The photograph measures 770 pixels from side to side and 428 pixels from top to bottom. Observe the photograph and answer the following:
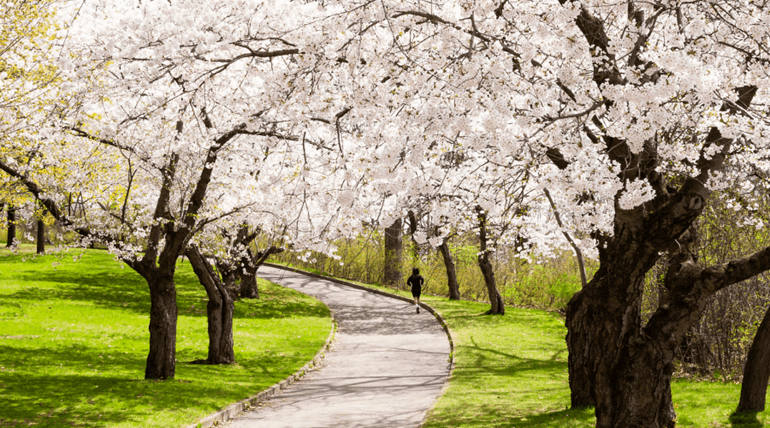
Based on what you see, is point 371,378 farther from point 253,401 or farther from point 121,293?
point 121,293

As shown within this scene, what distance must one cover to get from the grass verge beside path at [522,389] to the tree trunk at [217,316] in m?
5.29

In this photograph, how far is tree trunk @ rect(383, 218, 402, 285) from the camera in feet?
104

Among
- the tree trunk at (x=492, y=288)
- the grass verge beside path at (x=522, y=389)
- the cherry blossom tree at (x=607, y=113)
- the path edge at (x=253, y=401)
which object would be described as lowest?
the path edge at (x=253, y=401)

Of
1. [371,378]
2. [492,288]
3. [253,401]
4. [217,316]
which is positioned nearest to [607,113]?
[253,401]

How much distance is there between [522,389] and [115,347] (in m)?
9.91

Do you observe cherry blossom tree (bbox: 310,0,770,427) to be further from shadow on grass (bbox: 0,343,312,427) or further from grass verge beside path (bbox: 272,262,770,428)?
shadow on grass (bbox: 0,343,312,427)

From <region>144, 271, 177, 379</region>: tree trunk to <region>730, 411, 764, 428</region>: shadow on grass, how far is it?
9.10 m

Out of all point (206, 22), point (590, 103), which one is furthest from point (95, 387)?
point (590, 103)

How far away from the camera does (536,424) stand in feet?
30.3

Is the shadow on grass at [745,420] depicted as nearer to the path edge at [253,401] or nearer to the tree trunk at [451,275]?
the path edge at [253,401]

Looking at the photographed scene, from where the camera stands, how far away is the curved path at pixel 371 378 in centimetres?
1039

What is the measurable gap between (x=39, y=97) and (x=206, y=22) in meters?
5.40

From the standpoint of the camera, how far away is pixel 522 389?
12117mm

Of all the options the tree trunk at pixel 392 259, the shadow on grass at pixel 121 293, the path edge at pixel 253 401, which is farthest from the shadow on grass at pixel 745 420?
the tree trunk at pixel 392 259
